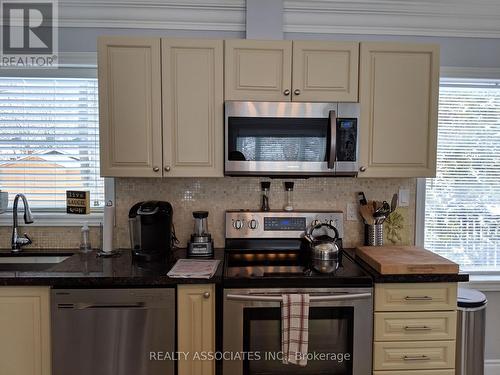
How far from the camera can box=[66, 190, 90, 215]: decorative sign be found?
7.58 ft

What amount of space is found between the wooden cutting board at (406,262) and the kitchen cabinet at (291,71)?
0.93 metres

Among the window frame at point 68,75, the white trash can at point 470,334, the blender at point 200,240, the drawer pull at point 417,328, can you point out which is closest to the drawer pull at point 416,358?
the drawer pull at point 417,328

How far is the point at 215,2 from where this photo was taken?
231cm

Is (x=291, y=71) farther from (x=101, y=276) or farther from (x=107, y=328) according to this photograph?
(x=107, y=328)

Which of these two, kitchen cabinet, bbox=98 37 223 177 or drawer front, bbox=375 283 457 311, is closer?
drawer front, bbox=375 283 457 311

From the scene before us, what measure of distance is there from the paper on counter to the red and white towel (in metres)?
0.42

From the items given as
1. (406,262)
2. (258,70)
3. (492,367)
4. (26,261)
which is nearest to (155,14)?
(258,70)

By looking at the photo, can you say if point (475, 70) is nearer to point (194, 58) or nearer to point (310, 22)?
point (310, 22)

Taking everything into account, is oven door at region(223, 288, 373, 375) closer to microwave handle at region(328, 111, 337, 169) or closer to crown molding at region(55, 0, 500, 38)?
microwave handle at region(328, 111, 337, 169)

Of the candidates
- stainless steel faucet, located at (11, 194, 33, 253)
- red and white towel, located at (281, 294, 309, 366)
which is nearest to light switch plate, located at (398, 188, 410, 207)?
red and white towel, located at (281, 294, 309, 366)

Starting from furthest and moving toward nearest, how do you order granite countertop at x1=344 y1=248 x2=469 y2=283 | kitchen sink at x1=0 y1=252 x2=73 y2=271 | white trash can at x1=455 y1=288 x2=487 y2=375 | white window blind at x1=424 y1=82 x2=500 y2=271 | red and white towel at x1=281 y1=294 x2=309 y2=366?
white window blind at x1=424 y1=82 x2=500 y2=271 → kitchen sink at x1=0 y1=252 x2=73 y2=271 → white trash can at x1=455 y1=288 x2=487 y2=375 → granite countertop at x1=344 y1=248 x2=469 y2=283 → red and white towel at x1=281 y1=294 x2=309 y2=366

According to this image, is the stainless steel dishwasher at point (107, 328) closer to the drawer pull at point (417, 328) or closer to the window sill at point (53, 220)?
the window sill at point (53, 220)

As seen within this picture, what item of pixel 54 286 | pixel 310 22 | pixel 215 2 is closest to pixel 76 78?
pixel 215 2

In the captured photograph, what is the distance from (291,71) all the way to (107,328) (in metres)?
1.69
